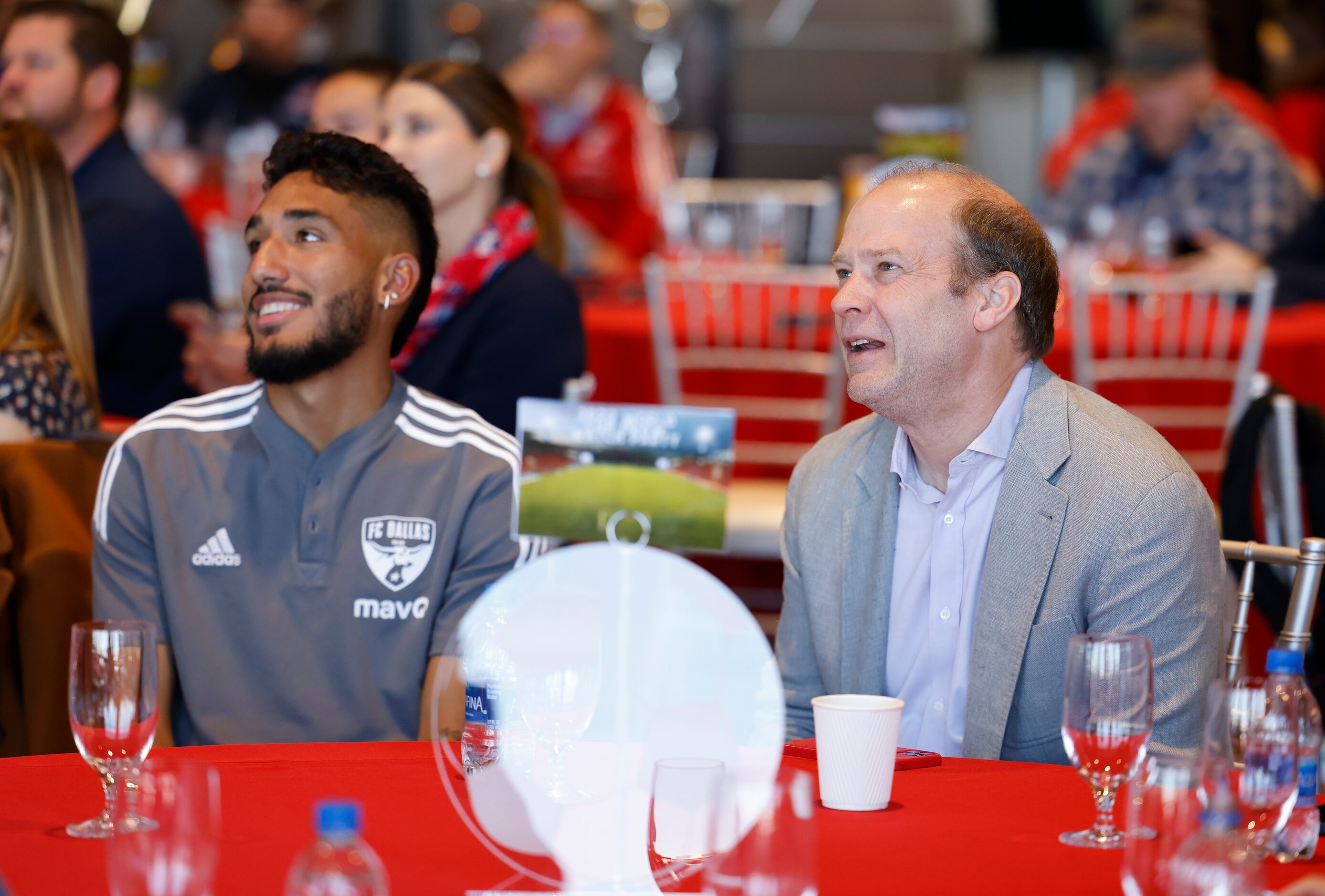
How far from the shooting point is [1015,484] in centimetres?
174

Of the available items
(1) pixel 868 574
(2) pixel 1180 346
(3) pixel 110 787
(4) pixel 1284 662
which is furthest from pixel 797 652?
(2) pixel 1180 346

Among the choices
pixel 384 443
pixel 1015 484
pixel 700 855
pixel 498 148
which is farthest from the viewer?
pixel 498 148

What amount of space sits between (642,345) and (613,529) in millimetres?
2508

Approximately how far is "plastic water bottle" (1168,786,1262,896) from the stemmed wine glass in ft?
0.99

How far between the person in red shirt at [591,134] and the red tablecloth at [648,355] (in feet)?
5.75

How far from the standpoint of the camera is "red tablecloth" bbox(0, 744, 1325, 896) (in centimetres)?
113

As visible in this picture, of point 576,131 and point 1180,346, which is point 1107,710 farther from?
point 576,131

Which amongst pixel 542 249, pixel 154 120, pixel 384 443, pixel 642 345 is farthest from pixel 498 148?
pixel 154 120

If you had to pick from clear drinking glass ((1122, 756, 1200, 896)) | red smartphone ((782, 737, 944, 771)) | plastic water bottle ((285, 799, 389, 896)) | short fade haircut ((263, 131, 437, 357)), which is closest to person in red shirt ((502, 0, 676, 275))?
short fade haircut ((263, 131, 437, 357))

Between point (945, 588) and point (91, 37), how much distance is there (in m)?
2.65

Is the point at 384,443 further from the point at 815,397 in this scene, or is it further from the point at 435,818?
the point at 815,397

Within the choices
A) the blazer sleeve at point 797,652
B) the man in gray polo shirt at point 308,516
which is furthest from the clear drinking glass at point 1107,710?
the man in gray polo shirt at point 308,516

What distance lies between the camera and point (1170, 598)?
1.65 metres

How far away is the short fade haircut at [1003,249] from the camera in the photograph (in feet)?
5.90
